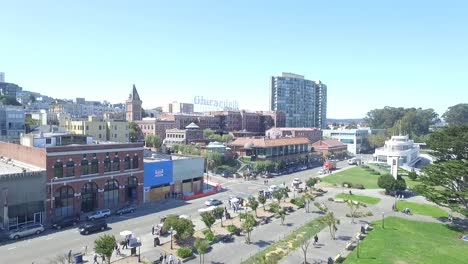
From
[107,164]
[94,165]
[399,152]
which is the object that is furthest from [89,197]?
[399,152]

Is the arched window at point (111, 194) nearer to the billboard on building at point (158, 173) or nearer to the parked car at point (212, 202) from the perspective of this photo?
the billboard on building at point (158, 173)

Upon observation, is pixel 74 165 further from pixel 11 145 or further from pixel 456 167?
pixel 456 167

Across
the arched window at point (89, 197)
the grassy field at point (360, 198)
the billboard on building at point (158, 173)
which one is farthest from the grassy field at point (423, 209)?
the arched window at point (89, 197)

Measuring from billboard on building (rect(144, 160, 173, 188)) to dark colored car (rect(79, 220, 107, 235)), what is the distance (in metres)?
17.2

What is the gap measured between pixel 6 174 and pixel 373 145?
526ft

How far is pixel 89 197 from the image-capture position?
5678cm

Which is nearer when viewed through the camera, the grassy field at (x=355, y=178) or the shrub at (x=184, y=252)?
the shrub at (x=184, y=252)

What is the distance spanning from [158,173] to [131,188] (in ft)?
21.0

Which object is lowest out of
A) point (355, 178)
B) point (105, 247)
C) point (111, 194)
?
point (355, 178)

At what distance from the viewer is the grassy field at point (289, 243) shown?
131ft

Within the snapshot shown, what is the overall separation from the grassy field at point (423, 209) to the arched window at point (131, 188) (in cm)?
4706

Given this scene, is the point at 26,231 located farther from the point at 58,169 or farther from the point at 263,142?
the point at 263,142

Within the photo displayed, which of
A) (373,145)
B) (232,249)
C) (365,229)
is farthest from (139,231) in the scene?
(373,145)

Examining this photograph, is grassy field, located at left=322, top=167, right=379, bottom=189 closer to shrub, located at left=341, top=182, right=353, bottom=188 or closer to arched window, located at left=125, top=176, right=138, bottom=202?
shrub, located at left=341, top=182, right=353, bottom=188
